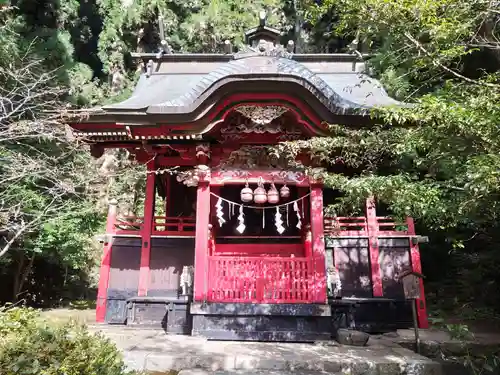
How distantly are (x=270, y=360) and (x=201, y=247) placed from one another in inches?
95.3

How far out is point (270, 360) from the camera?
13.9ft

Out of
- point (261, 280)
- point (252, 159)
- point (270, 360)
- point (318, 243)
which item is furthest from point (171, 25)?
point (270, 360)

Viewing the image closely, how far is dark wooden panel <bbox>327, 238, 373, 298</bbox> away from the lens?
7.28m

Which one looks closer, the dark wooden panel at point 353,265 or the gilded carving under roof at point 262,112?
the gilded carving under roof at point 262,112

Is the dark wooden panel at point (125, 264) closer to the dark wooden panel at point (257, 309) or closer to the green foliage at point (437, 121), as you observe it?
the dark wooden panel at point (257, 309)

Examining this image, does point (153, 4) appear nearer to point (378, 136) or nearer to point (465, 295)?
point (378, 136)

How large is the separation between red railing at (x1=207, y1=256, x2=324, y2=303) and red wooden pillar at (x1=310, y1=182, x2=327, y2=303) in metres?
0.07

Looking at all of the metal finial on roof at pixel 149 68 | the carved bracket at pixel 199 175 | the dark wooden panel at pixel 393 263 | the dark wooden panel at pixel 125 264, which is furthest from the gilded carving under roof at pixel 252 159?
the metal finial on roof at pixel 149 68

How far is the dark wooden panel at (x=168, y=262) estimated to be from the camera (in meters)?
7.09

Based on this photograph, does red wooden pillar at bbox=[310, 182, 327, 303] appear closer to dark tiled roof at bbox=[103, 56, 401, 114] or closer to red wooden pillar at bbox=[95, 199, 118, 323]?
dark tiled roof at bbox=[103, 56, 401, 114]

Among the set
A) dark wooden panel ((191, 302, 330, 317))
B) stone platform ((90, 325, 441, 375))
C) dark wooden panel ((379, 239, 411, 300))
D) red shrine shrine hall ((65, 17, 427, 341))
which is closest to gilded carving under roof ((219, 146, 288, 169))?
red shrine shrine hall ((65, 17, 427, 341))

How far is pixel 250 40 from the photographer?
789 cm

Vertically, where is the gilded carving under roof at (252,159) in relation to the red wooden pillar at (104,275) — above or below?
above

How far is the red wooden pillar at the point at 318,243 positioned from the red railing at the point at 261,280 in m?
0.07
